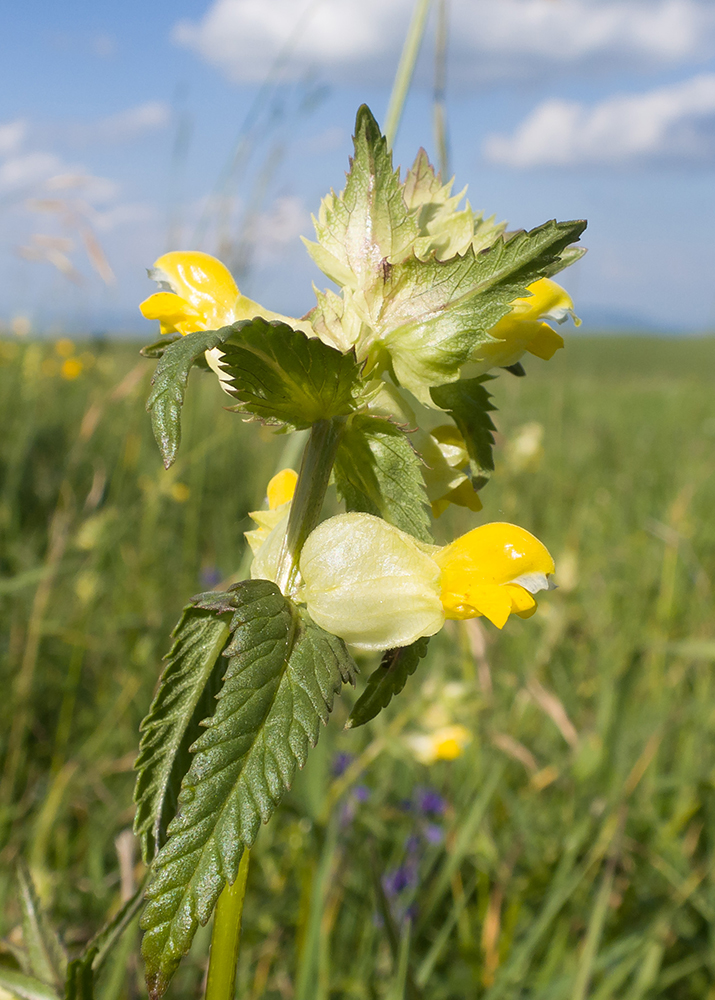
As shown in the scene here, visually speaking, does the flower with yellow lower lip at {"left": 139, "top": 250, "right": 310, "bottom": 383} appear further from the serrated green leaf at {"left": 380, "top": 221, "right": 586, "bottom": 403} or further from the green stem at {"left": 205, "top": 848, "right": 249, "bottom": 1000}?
the green stem at {"left": 205, "top": 848, "right": 249, "bottom": 1000}

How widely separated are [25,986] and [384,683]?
24cm

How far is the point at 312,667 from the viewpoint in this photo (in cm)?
33

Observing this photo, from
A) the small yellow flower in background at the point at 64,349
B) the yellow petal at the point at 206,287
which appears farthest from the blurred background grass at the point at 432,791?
the small yellow flower in background at the point at 64,349

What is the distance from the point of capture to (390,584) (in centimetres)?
35

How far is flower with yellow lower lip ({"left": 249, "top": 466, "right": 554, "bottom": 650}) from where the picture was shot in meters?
0.34

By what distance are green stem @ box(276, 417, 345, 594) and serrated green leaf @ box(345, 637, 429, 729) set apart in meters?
0.06

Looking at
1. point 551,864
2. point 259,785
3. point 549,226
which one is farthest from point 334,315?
point 551,864

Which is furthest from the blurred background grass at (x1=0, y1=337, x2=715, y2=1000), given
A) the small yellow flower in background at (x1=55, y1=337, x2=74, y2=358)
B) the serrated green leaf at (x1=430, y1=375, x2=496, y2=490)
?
the small yellow flower in background at (x1=55, y1=337, x2=74, y2=358)

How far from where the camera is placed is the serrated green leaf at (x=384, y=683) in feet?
1.08

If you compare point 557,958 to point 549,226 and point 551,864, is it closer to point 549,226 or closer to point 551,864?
point 551,864

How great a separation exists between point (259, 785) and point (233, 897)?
8 centimetres

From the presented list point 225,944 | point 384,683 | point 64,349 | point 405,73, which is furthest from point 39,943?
point 64,349

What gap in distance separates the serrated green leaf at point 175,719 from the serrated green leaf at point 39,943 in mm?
122

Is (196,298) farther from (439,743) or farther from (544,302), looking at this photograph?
(439,743)
